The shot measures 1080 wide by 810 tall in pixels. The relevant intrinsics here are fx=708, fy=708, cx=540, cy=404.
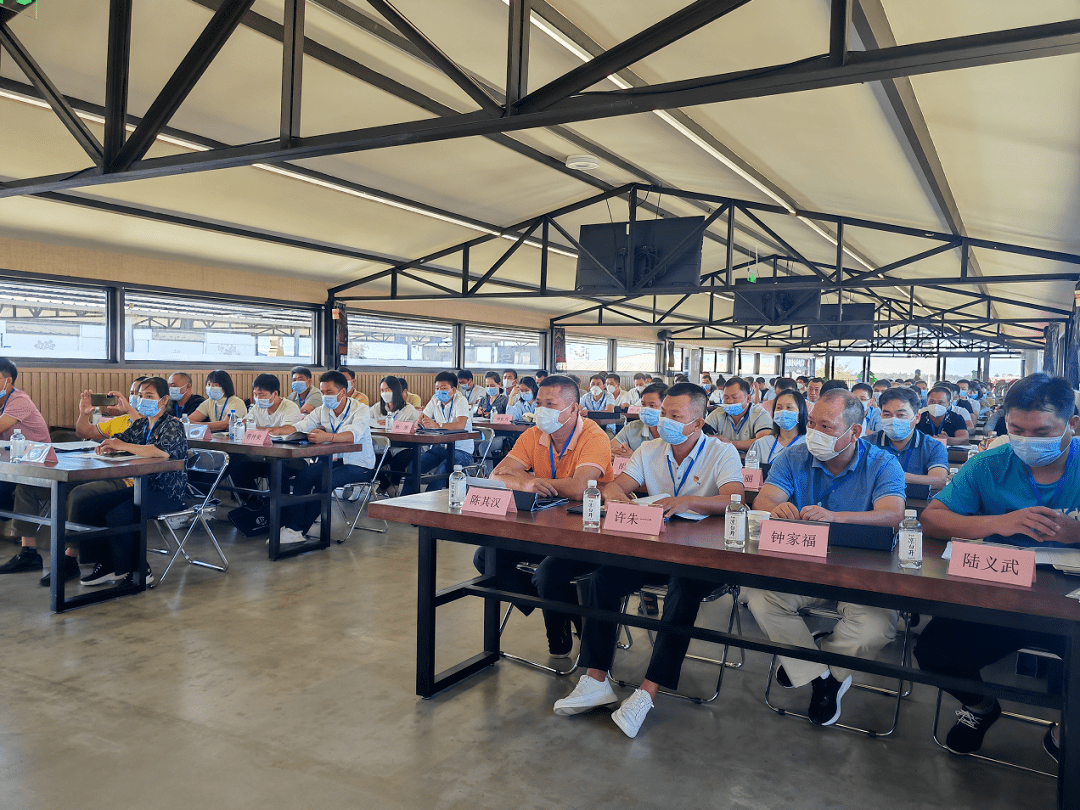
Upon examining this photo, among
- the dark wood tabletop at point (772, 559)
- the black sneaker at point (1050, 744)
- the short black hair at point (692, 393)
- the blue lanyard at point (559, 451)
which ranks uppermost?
the short black hair at point (692, 393)

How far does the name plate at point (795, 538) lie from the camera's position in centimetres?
207

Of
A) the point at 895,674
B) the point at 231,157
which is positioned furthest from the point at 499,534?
the point at 231,157

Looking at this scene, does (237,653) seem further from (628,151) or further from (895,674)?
(628,151)

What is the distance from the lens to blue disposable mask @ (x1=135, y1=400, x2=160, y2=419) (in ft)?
14.3

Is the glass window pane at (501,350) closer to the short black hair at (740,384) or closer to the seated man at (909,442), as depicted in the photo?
the short black hair at (740,384)

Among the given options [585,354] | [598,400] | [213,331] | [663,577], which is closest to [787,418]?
[663,577]

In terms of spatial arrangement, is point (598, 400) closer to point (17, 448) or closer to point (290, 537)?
point (290, 537)

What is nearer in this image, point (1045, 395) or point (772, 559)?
point (772, 559)

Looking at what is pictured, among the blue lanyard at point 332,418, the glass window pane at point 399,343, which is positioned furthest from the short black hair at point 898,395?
the glass window pane at point 399,343

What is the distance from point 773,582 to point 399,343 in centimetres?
994

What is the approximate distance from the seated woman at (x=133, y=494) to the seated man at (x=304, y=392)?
1.82 meters

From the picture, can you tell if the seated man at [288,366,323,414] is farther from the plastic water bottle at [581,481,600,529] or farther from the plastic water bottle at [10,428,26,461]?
the plastic water bottle at [581,481,600,529]

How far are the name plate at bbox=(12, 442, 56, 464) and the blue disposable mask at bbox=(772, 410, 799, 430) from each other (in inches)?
161

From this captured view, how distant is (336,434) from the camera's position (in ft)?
17.5
